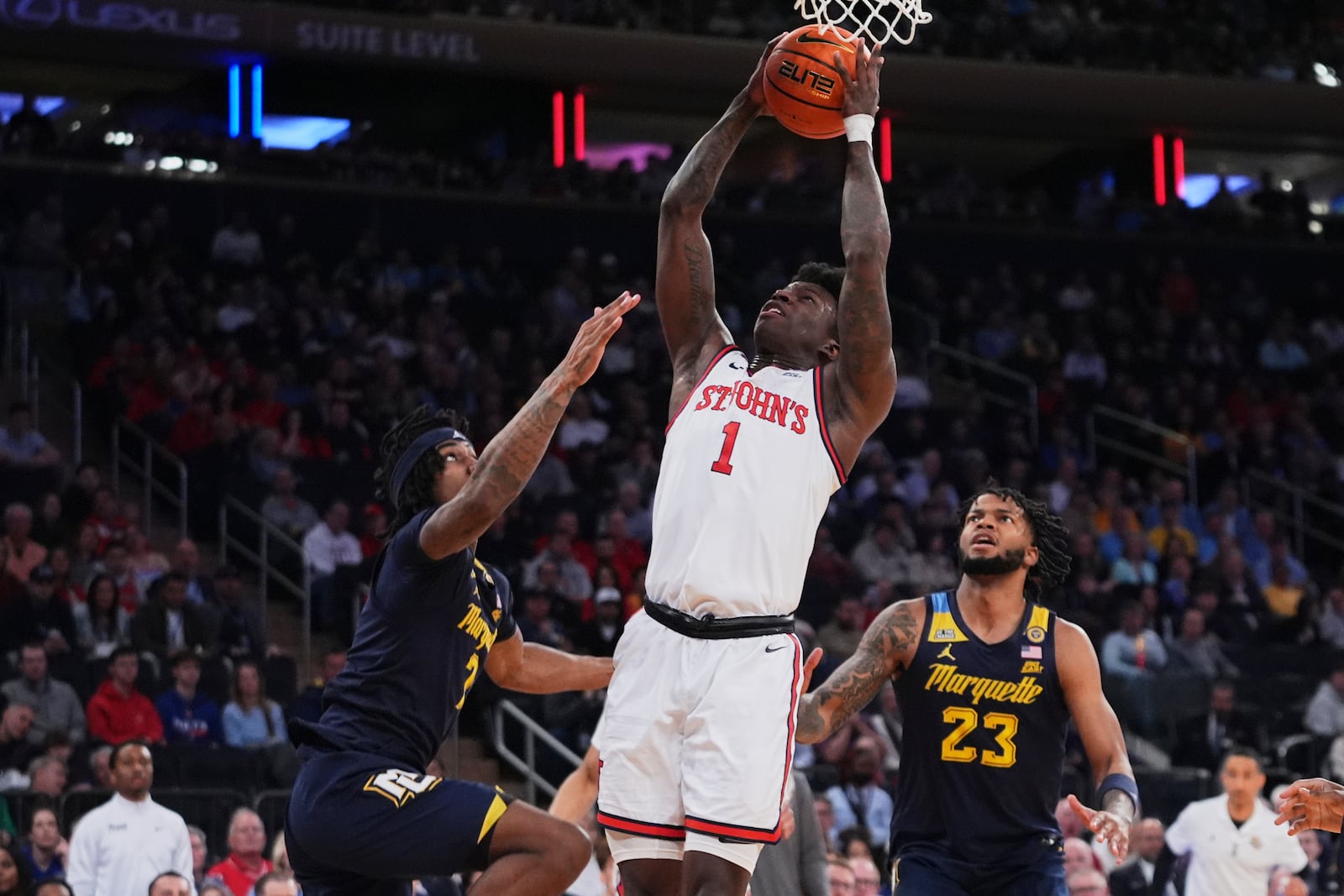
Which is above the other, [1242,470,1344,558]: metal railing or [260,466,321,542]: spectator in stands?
[260,466,321,542]: spectator in stands

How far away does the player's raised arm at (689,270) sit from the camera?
6031 mm

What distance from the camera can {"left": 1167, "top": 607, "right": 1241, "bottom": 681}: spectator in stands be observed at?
52.7 feet

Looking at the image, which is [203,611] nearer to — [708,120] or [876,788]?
[876,788]

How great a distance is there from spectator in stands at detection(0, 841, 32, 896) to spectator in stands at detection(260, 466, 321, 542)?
5.79 m

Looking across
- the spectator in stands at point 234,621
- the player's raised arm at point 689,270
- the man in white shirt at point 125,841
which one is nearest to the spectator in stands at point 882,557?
the spectator in stands at point 234,621

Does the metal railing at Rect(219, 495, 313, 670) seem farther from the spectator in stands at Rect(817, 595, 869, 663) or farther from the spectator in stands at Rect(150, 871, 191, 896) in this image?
the spectator in stands at Rect(150, 871, 191, 896)

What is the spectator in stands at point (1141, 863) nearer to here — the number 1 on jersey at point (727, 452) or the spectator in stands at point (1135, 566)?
the spectator in stands at point (1135, 566)

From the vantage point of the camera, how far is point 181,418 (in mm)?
16641

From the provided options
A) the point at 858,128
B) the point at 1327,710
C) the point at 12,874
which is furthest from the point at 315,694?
the point at 1327,710

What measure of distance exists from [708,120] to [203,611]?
531 inches

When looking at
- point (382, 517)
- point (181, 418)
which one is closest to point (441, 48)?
point (181, 418)

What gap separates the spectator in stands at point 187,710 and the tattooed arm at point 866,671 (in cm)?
679

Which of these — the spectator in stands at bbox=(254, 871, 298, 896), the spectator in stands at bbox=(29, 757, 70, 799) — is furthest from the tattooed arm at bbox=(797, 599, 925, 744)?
the spectator in stands at bbox=(29, 757, 70, 799)

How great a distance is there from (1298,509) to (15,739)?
14069 mm
